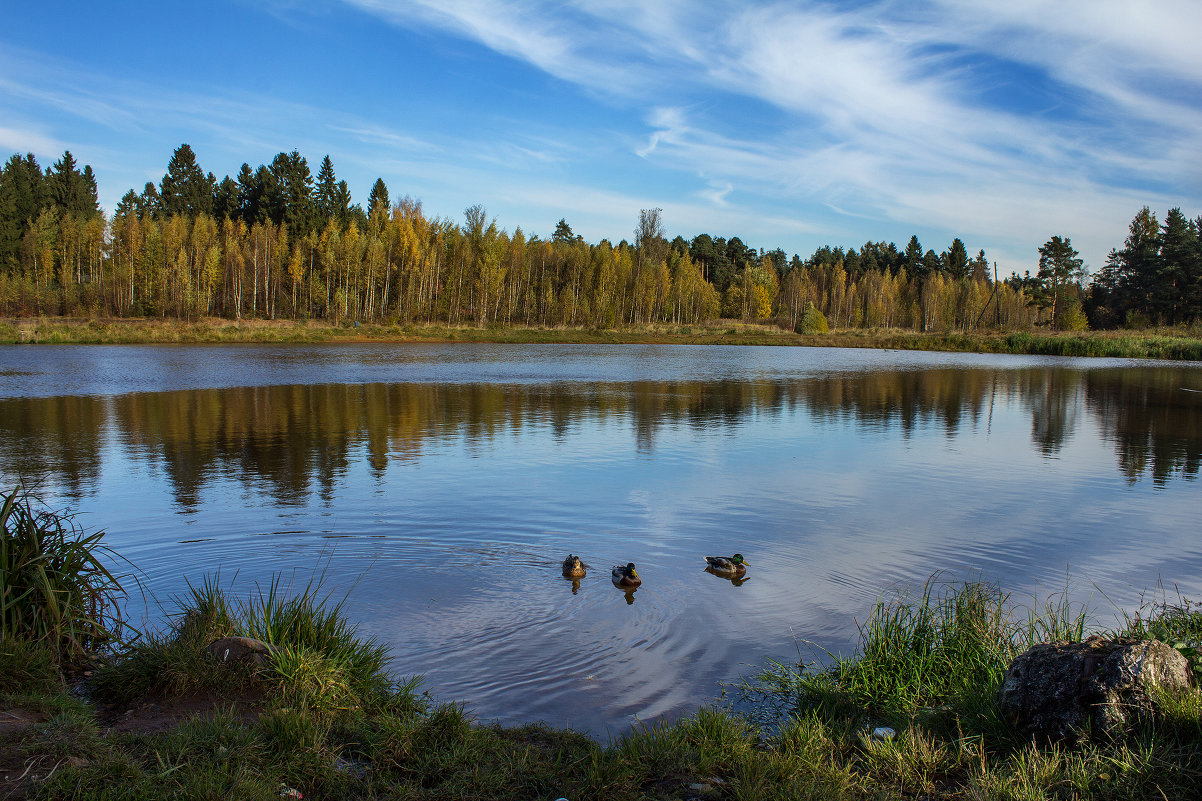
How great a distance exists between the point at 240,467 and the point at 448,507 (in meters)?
4.93

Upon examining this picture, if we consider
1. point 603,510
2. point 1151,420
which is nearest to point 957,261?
point 1151,420

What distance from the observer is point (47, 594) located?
5.11 metres

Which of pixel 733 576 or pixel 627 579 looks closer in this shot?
pixel 627 579

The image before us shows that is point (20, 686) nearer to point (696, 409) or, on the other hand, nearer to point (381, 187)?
point (696, 409)

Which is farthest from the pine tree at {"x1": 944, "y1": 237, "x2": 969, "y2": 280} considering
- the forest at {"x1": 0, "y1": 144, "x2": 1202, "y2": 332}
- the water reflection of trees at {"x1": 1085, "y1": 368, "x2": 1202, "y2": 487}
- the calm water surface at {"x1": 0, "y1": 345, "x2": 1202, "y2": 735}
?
the calm water surface at {"x1": 0, "y1": 345, "x2": 1202, "y2": 735}

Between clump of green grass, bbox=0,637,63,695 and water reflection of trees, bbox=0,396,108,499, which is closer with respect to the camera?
clump of green grass, bbox=0,637,63,695

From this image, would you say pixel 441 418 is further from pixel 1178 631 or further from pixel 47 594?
pixel 1178 631

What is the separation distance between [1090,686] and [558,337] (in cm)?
7390

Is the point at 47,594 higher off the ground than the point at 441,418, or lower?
higher

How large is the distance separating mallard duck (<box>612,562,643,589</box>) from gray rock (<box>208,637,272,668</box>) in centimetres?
361

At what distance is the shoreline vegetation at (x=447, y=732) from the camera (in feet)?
12.2

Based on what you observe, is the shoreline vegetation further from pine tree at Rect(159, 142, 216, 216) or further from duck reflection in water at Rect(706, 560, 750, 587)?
pine tree at Rect(159, 142, 216, 216)

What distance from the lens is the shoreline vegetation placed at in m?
3.71

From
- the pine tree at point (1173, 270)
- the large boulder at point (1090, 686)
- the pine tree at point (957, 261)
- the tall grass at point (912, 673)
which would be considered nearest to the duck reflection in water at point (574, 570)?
the tall grass at point (912, 673)
